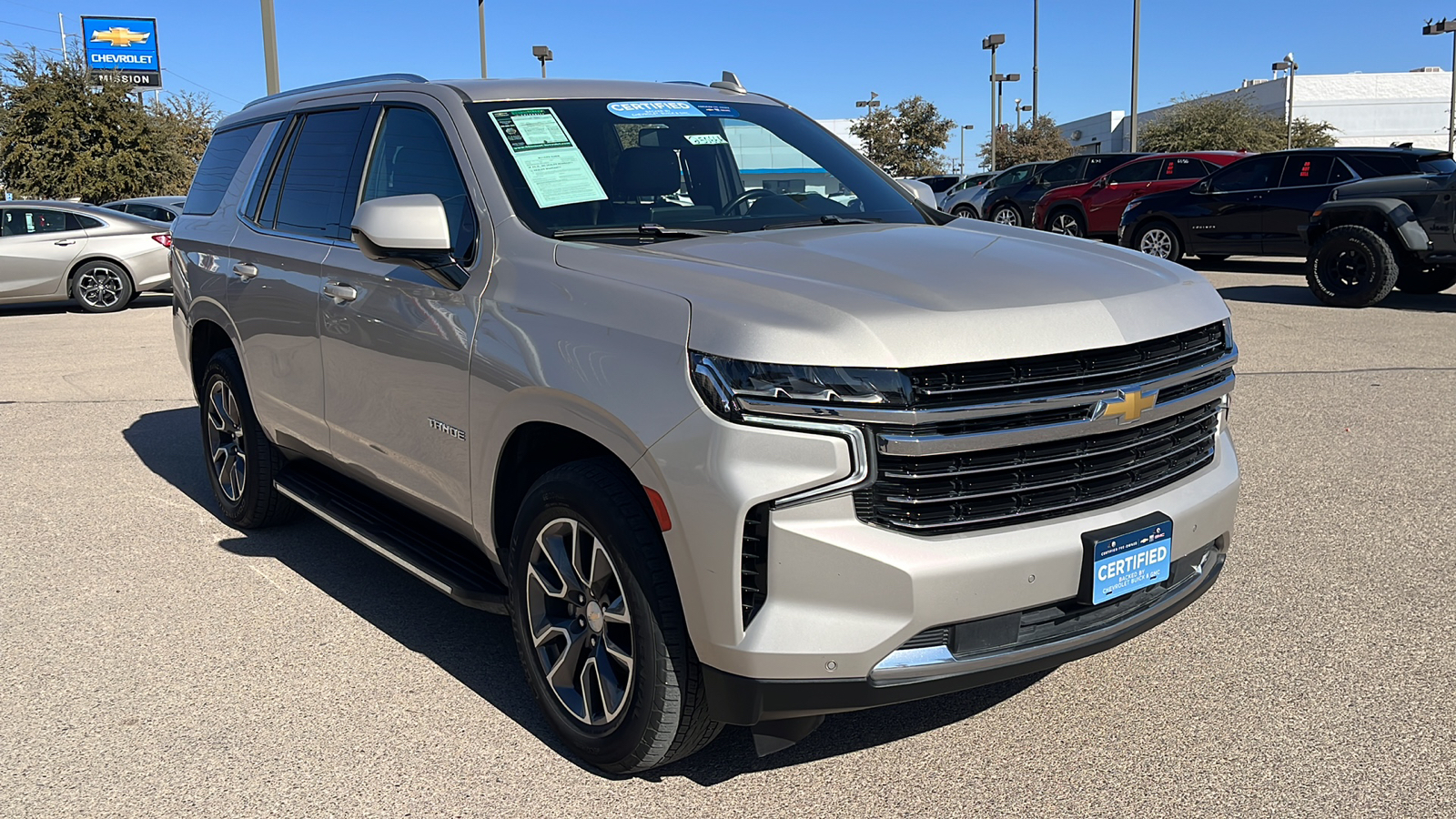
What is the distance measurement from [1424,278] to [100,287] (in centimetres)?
1614

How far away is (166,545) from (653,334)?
353 cm

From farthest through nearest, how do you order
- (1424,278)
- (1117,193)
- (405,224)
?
(1117,193)
(1424,278)
(405,224)

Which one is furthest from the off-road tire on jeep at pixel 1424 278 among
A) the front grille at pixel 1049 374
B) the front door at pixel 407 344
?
the front door at pixel 407 344

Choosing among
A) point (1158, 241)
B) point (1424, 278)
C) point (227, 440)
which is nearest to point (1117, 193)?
point (1158, 241)

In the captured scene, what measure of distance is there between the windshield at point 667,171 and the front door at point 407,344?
0.76 ft

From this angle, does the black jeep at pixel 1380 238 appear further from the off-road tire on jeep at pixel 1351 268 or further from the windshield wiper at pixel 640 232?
the windshield wiper at pixel 640 232

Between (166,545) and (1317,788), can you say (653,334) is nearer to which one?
(1317,788)

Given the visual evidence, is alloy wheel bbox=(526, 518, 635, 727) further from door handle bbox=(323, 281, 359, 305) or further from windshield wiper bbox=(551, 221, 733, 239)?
door handle bbox=(323, 281, 359, 305)

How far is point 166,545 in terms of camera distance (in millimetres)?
5441

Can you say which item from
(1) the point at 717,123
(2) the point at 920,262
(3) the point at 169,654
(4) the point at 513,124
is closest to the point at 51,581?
(3) the point at 169,654

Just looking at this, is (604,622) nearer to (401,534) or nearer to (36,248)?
(401,534)

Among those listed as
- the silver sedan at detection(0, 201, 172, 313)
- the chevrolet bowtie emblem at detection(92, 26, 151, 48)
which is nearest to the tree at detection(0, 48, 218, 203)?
the silver sedan at detection(0, 201, 172, 313)

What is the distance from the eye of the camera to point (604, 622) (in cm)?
320

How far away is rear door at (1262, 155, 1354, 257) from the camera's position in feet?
50.1
